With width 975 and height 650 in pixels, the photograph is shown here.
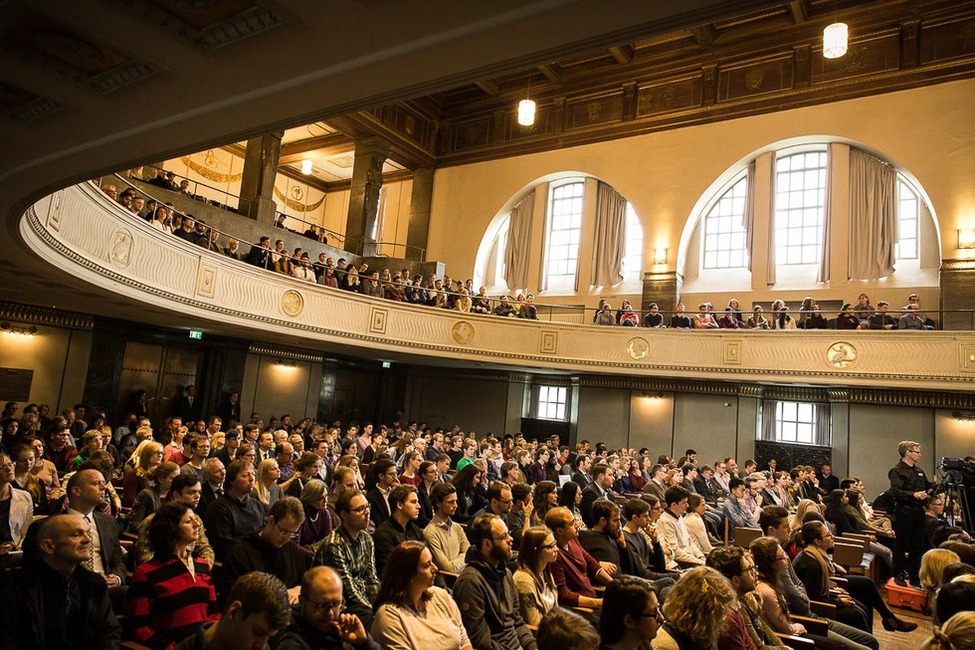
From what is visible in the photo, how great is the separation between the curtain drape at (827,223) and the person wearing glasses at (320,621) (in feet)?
48.1

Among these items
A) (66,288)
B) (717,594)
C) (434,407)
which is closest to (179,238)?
(66,288)

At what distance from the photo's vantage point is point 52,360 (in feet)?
38.4

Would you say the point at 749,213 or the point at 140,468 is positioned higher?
the point at 749,213

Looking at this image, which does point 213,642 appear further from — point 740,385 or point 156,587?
point 740,385

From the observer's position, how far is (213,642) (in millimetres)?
2234

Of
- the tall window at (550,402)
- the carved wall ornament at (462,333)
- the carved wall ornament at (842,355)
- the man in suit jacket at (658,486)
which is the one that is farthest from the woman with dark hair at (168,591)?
the tall window at (550,402)

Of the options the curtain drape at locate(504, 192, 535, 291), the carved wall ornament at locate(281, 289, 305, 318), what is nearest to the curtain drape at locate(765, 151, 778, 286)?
the curtain drape at locate(504, 192, 535, 291)

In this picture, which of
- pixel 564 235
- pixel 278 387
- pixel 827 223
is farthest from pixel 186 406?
pixel 827 223

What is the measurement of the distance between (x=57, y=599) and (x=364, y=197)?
15996 millimetres

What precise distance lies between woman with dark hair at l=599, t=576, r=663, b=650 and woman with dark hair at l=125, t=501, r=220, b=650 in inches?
70.0

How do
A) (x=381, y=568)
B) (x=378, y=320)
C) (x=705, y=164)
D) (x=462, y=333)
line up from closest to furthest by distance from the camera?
(x=381, y=568)
(x=378, y=320)
(x=462, y=333)
(x=705, y=164)

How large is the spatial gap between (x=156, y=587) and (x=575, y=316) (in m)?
15.0

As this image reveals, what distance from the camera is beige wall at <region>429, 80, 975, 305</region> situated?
1316cm

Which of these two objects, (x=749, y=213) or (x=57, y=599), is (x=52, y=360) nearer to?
(x=57, y=599)
